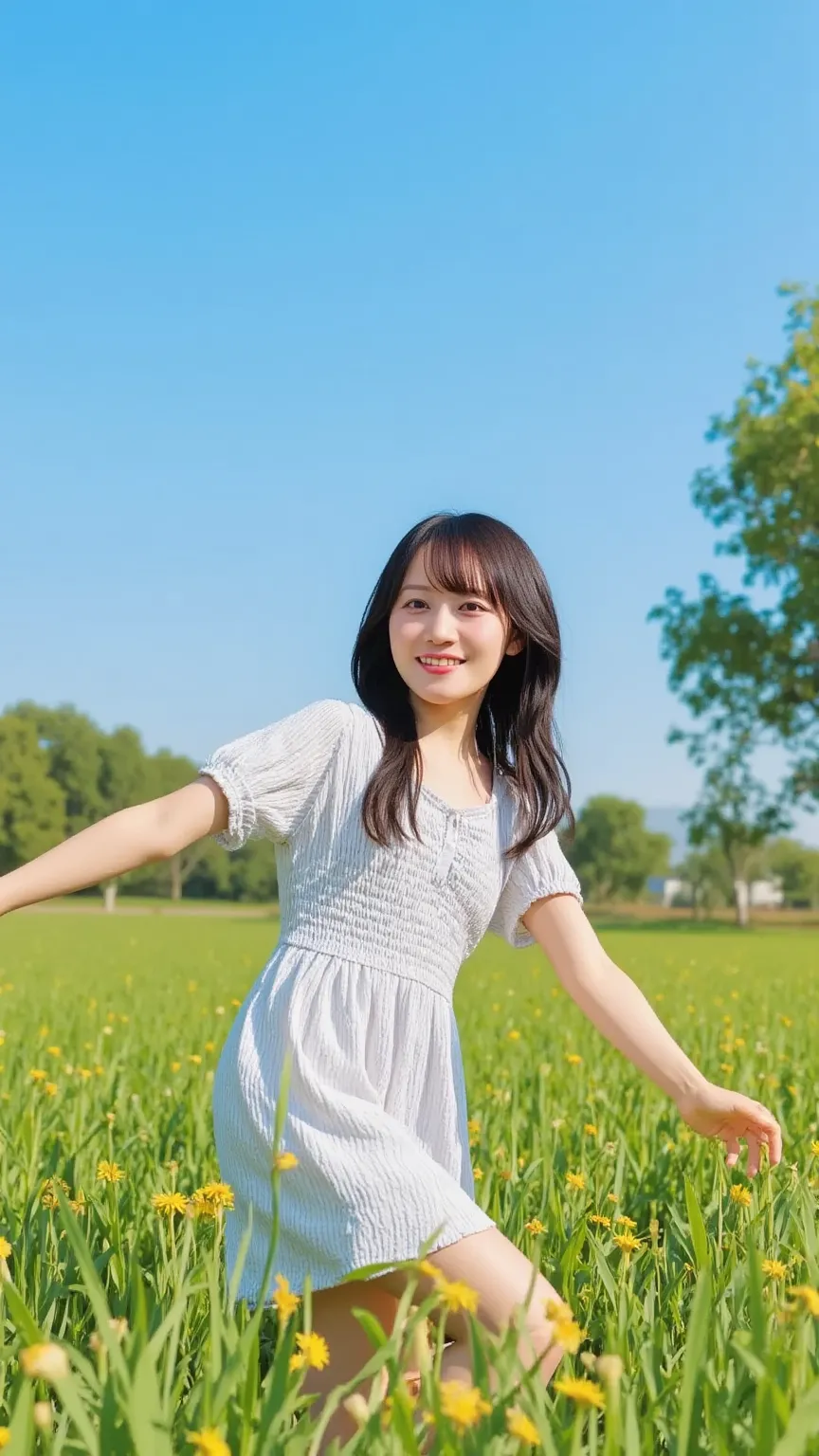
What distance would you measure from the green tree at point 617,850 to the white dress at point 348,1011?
95815 mm

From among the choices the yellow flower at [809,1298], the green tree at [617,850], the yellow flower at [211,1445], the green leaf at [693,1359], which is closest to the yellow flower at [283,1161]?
the yellow flower at [211,1445]

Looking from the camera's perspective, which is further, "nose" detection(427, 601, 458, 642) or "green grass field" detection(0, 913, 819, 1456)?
"nose" detection(427, 601, 458, 642)

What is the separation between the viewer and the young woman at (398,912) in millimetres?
2129

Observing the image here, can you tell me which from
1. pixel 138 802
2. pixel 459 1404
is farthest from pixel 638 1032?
pixel 138 802

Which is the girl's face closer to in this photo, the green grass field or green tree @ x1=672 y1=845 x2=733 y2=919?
the green grass field

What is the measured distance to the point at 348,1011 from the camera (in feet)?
7.66

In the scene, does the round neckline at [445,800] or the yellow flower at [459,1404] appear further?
the round neckline at [445,800]

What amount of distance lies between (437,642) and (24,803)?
68.5 meters

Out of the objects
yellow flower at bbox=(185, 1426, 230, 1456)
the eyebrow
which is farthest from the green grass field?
the eyebrow

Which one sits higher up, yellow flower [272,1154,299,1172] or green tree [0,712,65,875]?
green tree [0,712,65,875]

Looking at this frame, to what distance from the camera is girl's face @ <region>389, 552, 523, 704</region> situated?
2.56 m

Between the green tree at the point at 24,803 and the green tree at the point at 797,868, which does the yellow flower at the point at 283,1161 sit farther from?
the green tree at the point at 797,868

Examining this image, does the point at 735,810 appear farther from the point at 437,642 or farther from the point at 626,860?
the point at 626,860

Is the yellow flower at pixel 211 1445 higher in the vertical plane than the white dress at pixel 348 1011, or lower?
lower
